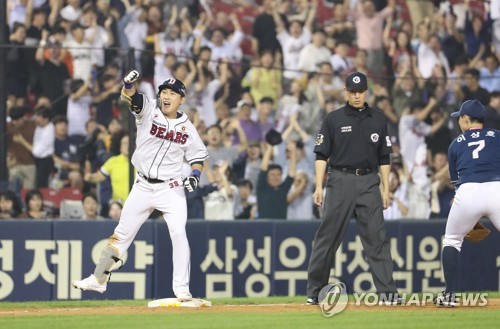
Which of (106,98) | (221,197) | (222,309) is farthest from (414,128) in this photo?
(222,309)

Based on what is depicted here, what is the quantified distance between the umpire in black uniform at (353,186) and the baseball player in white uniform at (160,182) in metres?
1.18

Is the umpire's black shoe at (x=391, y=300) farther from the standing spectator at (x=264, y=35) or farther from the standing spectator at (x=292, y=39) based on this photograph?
the standing spectator at (x=264, y=35)

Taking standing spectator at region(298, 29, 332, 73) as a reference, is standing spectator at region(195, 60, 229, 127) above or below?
below

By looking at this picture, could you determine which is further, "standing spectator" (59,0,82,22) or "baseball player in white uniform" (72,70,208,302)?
"standing spectator" (59,0,82,22)

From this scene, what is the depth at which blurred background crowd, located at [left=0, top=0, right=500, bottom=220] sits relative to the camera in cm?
1381

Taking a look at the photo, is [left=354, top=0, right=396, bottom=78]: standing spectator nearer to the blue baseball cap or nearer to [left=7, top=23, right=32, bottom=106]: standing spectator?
[left=7, top=23, right=32, bottom=106]: standing spectator

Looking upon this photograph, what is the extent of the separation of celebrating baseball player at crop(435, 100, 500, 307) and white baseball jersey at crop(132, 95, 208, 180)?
246 centimetres

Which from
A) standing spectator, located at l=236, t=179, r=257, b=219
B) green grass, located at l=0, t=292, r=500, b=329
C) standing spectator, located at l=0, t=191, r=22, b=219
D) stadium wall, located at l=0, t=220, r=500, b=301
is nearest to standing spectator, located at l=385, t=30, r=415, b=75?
stadium wall, located at l=0, t=220, r=500, b=301

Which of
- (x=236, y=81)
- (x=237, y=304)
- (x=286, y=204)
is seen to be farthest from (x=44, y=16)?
(x=237, y=304)

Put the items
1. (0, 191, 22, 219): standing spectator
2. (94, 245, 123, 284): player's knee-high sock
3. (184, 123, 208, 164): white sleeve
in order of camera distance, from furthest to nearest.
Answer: (0, 191, 22, 219): standing spectator, (184, 123, 208, 164): white sleeve, (94, 245, 123, 284): player's knee-high sock

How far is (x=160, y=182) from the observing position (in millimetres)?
10148

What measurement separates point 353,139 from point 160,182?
177cm

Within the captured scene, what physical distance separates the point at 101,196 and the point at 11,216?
1.09 m

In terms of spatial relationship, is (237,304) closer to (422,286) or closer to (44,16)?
(422,286)
